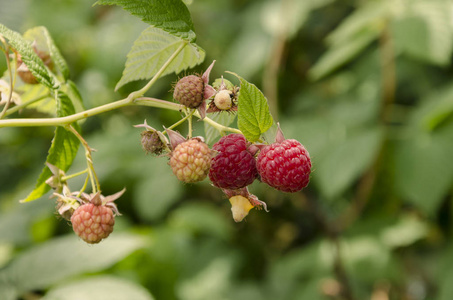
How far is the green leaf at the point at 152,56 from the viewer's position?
0.73 m

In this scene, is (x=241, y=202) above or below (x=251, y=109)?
below

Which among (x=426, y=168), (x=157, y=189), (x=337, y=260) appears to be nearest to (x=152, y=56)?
(x=426, y=168)

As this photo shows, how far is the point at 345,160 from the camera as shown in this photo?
1641mm

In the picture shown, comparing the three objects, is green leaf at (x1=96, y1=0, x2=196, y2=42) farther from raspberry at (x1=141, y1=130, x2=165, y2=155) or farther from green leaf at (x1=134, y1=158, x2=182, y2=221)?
green leaf at (x1=134, y1=158, x2=182, y2=221)

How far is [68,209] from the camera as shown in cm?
65

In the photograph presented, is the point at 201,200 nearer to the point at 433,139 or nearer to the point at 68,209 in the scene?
the point at 433,139

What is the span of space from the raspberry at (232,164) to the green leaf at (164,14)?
146mm

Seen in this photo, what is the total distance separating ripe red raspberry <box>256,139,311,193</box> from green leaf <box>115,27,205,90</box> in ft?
0.67

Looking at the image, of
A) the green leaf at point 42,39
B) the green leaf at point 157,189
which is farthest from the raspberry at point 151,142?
the green leaf at point 157,189

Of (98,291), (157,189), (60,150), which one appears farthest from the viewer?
(157,189)

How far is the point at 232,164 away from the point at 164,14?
8.5 inches

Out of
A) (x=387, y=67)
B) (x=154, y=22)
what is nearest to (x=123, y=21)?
(x=387, y=67)

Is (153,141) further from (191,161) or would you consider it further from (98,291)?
(98,291)

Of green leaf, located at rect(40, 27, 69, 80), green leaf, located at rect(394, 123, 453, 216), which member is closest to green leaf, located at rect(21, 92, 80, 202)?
green leaf, located at rect(40, 27, 69, 80)
